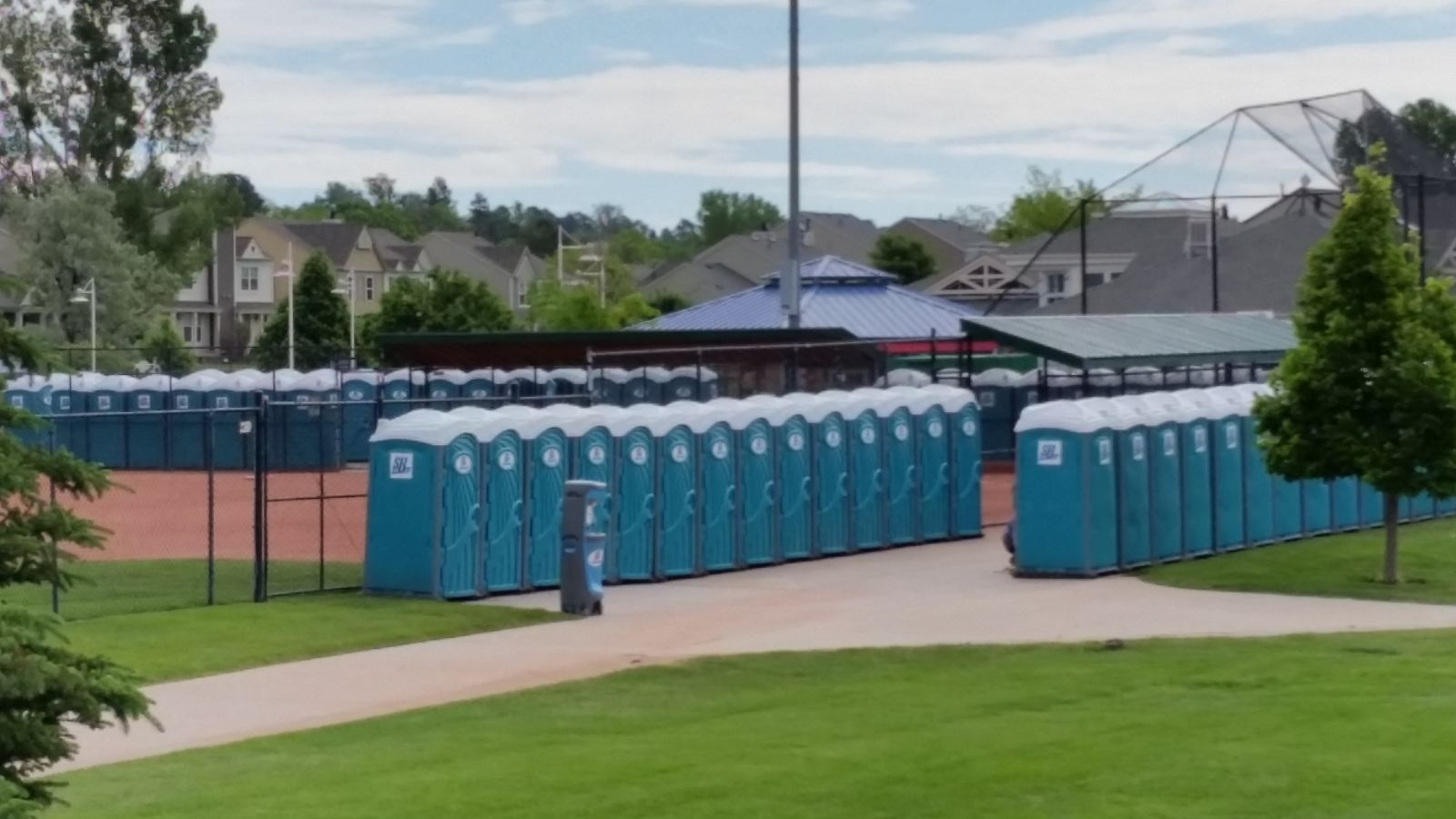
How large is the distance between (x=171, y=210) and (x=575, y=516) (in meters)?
50.9

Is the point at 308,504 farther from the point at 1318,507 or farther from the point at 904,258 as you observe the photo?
the point at 904,258

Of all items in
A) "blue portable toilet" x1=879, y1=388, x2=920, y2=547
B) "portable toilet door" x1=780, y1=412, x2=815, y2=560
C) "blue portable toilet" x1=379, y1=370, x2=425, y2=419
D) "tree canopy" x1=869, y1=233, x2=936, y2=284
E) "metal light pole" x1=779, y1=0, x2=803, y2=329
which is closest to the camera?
"portable toilet door" x1=780, y1=412, x2=815, y2=560

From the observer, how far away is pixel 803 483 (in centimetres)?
2317

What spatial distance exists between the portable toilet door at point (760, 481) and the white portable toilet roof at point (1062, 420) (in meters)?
2.72

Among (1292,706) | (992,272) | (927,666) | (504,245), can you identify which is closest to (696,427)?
(927,666)

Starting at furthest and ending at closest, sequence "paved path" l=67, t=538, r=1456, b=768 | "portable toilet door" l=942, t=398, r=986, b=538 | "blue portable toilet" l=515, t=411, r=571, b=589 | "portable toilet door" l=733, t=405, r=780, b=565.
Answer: "portable toilet door" l=942, t=398, r=986, b=538 < "portable toilet door" l=733, t=405, r=780, b=565 < "blue portable toilet" l=515, t=411, r=571, b=589 < "paved path" l=67, t=538, r=1456, b=768

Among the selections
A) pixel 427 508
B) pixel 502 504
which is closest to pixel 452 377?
pixel 502 504

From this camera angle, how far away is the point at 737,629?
1761 centimetres

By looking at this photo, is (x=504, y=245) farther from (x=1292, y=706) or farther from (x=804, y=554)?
(x=1292, y=706)

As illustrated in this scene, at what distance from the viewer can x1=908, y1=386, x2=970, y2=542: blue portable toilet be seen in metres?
24.7

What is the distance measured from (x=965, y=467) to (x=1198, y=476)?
327 centimetres

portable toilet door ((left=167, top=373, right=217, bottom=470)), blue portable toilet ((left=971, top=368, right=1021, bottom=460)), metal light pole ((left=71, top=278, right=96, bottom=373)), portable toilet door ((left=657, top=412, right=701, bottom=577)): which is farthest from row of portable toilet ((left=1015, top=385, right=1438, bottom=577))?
metal light pole ((left=71, top=278, right=96, bottom=373))

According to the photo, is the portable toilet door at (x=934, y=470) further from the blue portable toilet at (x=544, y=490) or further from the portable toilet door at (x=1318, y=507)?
the blue portable toilet at (x=544, y=490)

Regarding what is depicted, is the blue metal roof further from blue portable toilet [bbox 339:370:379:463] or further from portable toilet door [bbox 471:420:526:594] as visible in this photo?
portable toilet door [bbox 471:420:526:594]
